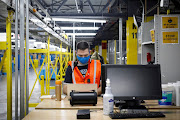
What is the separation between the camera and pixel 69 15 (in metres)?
7.20

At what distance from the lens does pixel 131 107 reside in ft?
6.96

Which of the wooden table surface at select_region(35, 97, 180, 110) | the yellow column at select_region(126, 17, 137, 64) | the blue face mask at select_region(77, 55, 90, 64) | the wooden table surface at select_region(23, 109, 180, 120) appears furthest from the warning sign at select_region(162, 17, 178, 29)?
the yellow column at select_region(126, 17, 137, 64)

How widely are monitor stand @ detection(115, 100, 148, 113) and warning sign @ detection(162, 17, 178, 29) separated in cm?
195

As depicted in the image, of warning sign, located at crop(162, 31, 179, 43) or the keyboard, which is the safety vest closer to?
the keyboard

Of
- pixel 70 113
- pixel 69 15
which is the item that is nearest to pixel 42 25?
pixel 69 15

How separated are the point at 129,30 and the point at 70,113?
5.81 meters

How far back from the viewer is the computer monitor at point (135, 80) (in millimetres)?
2137

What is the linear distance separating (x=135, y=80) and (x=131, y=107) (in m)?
0.27

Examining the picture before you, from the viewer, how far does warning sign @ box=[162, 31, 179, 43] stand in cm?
366

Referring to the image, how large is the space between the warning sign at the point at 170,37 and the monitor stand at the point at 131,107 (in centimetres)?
184

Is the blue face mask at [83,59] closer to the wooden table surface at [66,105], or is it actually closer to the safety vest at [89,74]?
the safety vest at [89,74]

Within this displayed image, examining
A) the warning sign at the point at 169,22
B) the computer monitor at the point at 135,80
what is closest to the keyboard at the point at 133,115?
the computer monitor at the point at 135,80

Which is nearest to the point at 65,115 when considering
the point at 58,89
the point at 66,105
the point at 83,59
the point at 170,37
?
the point at 66,105

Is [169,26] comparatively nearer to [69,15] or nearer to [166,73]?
[166,73]
